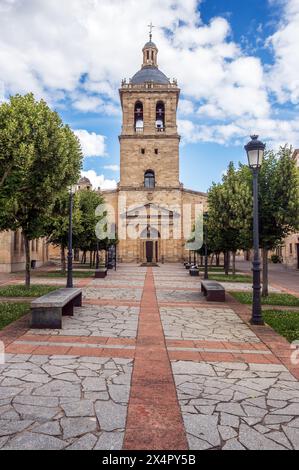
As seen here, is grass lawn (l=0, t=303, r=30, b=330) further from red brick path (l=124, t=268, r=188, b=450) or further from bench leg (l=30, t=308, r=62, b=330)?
red brick path (l=124, t=268, r=188, b=450)

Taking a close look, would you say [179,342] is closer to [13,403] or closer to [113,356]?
[113,356]

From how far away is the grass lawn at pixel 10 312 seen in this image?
327 inches

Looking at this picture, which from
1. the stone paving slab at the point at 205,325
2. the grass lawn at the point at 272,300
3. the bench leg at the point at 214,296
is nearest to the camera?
Answer: the stone paving slab at the point at 205,325

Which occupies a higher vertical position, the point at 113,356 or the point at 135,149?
the point at 135,149

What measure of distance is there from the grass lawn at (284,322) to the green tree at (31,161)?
22.6 feet

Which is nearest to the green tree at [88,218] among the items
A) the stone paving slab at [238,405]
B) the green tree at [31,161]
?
the green tree at [31,161]

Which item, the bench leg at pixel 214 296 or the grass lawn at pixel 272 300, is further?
the bench leg at pixel 214 296

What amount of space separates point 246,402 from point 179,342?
9.00 feet

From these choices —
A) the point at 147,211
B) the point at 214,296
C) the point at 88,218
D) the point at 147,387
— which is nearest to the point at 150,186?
the point at 147,211

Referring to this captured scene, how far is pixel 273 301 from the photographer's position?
1252 cm

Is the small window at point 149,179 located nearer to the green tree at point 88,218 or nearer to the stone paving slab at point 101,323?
the green tree at point 88,218

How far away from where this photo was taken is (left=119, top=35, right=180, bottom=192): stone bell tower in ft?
154

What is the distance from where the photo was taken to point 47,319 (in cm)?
772
